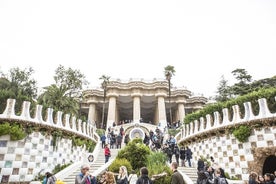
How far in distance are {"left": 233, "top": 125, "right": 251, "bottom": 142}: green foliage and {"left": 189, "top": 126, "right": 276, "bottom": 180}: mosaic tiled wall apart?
0.67ft

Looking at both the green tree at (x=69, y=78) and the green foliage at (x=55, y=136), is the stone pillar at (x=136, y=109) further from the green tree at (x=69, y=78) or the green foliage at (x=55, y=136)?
the green foliage at (x=55, y=136)

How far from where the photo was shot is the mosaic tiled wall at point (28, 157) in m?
10.3

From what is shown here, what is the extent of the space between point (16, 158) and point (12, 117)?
6.32ft

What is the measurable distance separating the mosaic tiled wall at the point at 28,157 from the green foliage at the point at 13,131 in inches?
9.1

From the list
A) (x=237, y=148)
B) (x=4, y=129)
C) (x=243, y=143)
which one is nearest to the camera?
(x=4, y=129)

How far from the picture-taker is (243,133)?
1212 centimetres

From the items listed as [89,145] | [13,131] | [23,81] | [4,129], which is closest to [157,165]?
[13,131]

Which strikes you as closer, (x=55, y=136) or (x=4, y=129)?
(x=4, y=129)

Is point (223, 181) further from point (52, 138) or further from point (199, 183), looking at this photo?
point (52, 138)

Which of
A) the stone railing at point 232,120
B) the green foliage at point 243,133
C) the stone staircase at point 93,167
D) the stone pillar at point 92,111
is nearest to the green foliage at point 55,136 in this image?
the stone staircase at point 93,167

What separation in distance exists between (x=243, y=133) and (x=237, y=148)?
1030 mm

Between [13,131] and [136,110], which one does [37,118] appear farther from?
[136,110]

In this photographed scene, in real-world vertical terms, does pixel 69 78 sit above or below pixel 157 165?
above

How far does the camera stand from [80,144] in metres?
15.9
